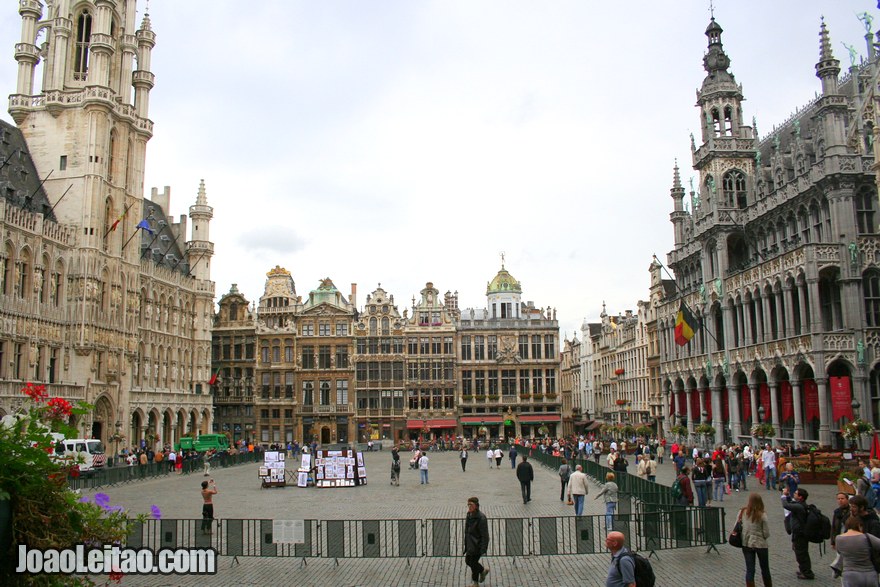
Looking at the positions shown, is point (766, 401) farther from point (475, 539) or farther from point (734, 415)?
point (475, 539)

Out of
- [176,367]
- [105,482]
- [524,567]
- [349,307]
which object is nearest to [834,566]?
[524,567]

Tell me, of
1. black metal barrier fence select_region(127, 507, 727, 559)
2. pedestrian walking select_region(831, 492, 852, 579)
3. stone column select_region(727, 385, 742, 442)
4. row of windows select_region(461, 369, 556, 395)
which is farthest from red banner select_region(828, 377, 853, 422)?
row of windows select_region(461, 369, 556, 395)

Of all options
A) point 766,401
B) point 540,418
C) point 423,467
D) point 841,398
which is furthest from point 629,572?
point 540,418

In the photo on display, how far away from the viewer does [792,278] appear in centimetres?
4028

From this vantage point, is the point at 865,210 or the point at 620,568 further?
the point at 865,210

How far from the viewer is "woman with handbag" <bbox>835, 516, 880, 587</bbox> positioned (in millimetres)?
9109

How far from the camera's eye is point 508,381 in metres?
80.4

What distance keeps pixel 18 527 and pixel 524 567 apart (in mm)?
10383

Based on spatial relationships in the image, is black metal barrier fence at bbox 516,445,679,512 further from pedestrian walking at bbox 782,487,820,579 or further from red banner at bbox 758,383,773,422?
red banner at bbox 758,383,773,422

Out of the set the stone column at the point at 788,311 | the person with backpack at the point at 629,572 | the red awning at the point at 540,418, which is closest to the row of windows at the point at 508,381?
the red awning at the point at 540,418

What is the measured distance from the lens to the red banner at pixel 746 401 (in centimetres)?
4641

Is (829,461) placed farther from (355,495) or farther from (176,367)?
(176,367)

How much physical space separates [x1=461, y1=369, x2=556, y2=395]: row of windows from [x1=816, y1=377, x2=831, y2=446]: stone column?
43.3 meters

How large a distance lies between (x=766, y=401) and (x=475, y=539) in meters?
36.8
